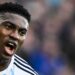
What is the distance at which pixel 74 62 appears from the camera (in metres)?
9.98

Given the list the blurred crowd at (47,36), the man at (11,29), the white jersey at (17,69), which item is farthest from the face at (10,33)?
the blurred crowd at (47,36)

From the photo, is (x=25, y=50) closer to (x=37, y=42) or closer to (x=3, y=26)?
(x=37, y=42)

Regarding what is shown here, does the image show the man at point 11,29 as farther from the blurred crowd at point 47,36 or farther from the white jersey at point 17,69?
the blurred crowd at point 47,36

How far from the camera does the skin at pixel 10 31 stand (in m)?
5.56

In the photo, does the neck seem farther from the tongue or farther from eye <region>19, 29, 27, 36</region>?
eye <region>19, 29, 27, 36</region>

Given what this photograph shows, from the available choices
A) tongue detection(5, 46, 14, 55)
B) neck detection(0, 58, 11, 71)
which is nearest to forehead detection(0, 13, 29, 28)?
tongue detection(5, 46, 14, 55)

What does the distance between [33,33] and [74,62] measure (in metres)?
0.98

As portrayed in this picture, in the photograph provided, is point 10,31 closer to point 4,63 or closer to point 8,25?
point 8,25

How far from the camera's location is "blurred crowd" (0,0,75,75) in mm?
9008

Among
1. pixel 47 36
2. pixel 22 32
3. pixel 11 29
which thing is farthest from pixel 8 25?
pixel 47 36

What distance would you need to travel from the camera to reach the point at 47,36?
9.75 m

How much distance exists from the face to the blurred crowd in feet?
9.53

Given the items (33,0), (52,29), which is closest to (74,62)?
(52,29)

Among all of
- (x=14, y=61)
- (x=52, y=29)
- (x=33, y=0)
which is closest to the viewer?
(x=14, y=61)
